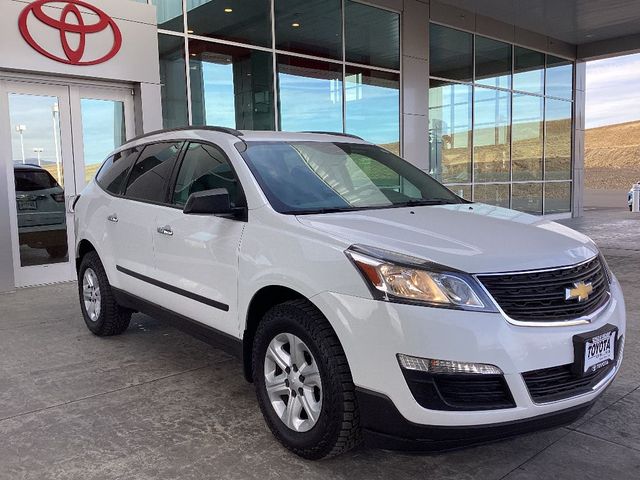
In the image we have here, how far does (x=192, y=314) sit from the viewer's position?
3861 mm

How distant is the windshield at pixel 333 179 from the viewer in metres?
3.49

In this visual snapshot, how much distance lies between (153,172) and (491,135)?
12606 mm

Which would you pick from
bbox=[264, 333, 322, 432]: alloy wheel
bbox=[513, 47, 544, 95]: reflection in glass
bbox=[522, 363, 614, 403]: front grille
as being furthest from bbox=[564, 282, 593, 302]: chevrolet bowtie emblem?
bbox=[513, 47, 544, 95]: reflection in glass

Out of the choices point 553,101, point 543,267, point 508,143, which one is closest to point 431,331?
point 543,267

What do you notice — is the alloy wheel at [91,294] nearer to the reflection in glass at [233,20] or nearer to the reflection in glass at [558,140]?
the reflection in glass at [233,20]

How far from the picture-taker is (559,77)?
17812 millimetres

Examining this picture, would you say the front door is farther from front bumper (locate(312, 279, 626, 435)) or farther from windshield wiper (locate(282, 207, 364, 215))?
front bumper (locate(312, 279, 626, 435))

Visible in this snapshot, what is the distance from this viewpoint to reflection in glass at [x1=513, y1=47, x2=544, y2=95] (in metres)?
16.1

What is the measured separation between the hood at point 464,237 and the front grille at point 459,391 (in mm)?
471

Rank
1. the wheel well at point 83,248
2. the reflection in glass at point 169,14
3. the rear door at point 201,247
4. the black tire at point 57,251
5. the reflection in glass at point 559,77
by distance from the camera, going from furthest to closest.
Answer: the reflection in glass at point 559,77 → the reflection in glass at point 169,14 → the black tire at point 57,251 → the wheel well at point 83,248 → the rear door at point 201,247

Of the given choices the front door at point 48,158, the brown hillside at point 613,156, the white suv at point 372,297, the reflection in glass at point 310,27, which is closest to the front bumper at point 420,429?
the white suv at point 372,297

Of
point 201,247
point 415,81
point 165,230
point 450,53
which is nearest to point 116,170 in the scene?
point 165,230

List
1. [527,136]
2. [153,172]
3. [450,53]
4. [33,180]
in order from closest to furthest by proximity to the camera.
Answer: [153,172]
[33,180]
[450,53]
[527,136]

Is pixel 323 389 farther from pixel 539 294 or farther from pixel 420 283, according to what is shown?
pixel 539 294
